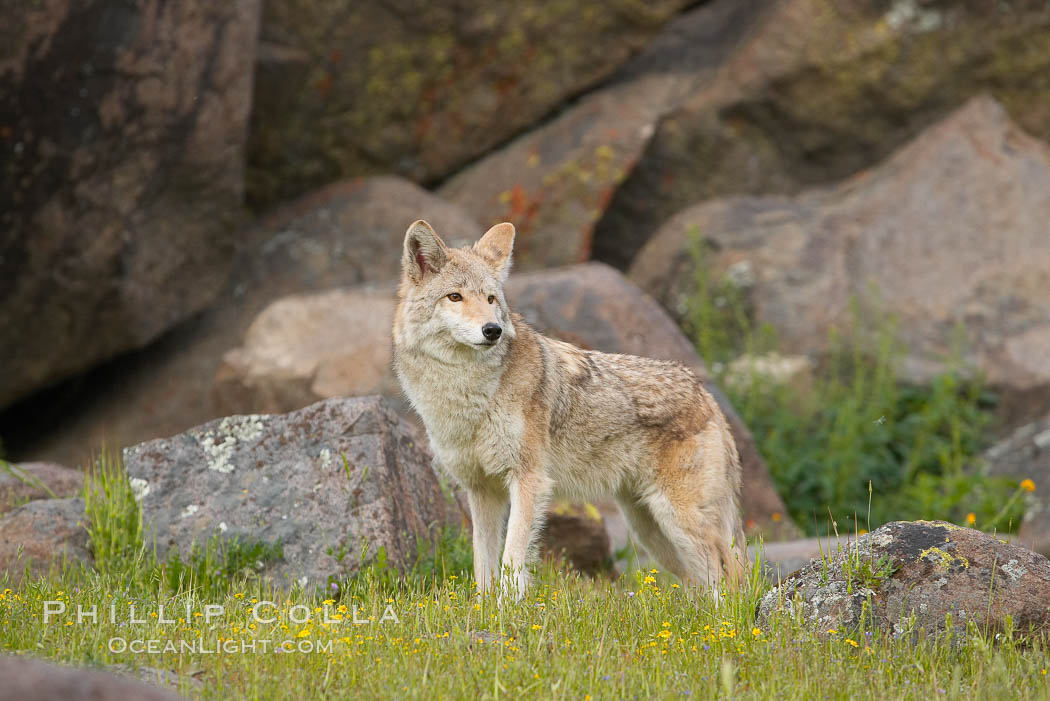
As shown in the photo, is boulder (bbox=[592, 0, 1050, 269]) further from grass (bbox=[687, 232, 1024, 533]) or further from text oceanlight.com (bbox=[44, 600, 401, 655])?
text oceanlight.com (bbox=[44, 600, 401, 655])

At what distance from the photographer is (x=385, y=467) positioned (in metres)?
7.26

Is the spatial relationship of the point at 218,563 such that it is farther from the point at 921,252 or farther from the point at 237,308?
the point at 921,252

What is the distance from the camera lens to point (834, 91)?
14000 millimetres

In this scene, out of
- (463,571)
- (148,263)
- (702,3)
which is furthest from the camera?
(702,3)

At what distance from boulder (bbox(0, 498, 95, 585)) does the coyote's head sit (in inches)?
96.5

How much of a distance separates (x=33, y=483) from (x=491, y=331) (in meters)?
3.71

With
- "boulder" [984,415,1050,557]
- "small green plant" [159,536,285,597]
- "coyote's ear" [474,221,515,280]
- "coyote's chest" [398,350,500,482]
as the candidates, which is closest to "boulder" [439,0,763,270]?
"boulder" [984,415,1050,557]

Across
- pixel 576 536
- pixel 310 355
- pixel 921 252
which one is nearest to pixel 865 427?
pixel 921 252

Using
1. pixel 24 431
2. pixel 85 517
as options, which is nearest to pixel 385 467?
pixel 85 517

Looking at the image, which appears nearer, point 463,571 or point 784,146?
Result: point 463,571

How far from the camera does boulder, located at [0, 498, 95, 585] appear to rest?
7.00 metres

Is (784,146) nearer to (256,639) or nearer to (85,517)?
Answer: (85,517)

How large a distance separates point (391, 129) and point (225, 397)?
166 inches

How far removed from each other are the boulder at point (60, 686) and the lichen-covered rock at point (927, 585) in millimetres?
3289
